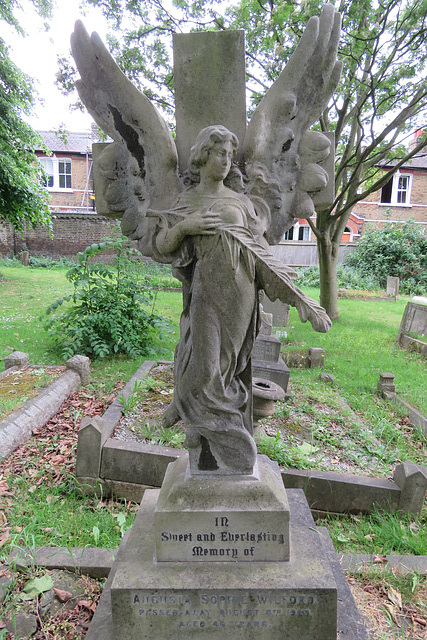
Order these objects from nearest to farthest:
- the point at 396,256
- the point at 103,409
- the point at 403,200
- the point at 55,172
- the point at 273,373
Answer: the point at 103,409 → the point at 273,373 → the point at 396,256 → the point at 403,200 → the point at 55,172

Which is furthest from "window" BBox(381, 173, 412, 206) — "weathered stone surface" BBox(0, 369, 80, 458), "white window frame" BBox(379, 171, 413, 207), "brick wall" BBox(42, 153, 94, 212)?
"weathered stone surface" BBox(0, 369, 80, 458)

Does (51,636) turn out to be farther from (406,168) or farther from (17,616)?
(406,168)

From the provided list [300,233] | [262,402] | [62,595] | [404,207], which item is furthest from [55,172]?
[62,595]

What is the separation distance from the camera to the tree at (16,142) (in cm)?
1117

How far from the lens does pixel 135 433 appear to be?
4297mm

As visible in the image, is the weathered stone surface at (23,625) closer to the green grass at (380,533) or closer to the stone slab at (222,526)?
the stone slab at (222,526)

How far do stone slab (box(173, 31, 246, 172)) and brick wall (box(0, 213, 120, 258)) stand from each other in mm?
19146

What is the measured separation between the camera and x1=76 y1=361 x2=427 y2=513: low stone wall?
11.7 ft

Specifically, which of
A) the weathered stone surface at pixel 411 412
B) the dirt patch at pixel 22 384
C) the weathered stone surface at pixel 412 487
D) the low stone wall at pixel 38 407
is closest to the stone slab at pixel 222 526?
the weathered stone surface at pixel 412 487

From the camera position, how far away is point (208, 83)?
211cm

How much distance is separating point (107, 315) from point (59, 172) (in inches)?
854

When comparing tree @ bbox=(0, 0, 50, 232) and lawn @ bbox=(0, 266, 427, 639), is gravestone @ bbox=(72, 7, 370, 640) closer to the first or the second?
lawn @ bbox=(0, 266, 427, 639)

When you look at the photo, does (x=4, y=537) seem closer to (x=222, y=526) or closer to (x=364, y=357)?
(x=222, y=526)

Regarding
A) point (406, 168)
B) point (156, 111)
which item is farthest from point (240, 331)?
point (406, 168)
